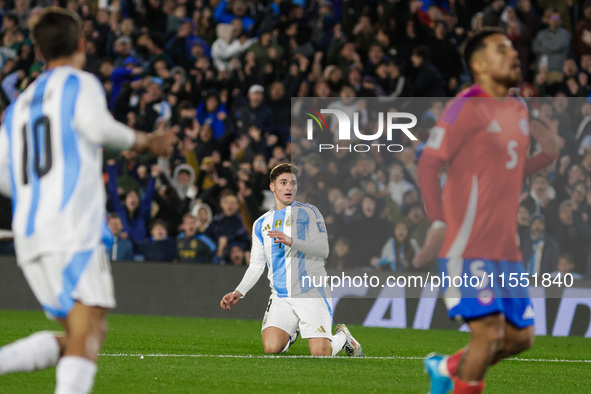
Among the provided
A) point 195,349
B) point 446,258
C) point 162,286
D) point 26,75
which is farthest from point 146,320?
point 446,258

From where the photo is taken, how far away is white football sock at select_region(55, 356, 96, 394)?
478 centimetres

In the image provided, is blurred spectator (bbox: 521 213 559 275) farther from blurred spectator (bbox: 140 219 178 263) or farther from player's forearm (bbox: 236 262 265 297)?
player's forearm (bbox: 236 262 265 297)

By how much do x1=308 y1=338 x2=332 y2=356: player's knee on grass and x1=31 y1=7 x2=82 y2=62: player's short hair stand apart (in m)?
5.56

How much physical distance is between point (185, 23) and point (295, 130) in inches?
150

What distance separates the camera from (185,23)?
1839 cm

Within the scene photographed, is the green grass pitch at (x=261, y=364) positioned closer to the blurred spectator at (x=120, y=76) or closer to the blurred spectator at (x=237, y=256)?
the blurred spectator at (x=237, y=256)

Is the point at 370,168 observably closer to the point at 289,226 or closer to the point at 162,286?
the point at 162,286

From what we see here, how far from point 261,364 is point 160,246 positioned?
21.4 feet

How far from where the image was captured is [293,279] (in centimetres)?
1018

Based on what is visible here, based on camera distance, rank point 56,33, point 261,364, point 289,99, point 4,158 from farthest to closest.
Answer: point 289,99 → point 261,364 → point 4,158 → point 56,33

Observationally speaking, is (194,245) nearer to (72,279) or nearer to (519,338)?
(519,338)

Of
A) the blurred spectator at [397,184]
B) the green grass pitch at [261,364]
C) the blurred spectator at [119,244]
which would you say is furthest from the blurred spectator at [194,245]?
the blurred spectator at [397,184]

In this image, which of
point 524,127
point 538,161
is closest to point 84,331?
point 524,127

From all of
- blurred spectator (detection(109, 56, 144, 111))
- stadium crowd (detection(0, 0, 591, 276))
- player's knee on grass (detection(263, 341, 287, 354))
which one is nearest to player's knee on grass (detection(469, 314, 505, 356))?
player's knee on grass (detection(263, 341, 287, 354))
